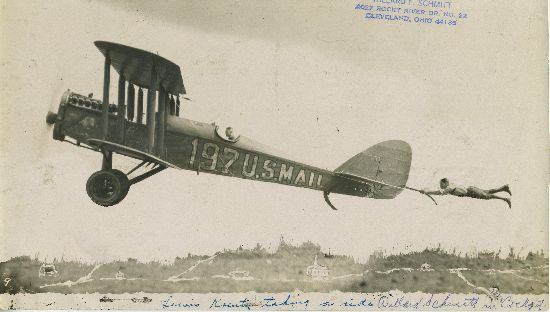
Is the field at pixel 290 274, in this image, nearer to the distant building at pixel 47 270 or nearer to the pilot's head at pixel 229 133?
the distant building at pixel 47 270

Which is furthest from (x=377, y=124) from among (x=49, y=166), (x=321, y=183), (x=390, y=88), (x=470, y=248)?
(x=49, y=166)

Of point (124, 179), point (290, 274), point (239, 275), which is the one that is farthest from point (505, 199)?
point (124, 179)

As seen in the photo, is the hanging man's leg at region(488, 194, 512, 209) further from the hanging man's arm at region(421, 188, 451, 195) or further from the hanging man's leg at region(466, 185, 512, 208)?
the hanging man's arm at region(421, 188, 451, 195)

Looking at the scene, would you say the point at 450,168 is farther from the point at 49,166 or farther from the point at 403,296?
Result: the point at 49,166

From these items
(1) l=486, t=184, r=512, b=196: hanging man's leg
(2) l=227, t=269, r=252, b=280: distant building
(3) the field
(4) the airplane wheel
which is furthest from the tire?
(1) l=486, t=184, r=512, b=196: hanging man's leg

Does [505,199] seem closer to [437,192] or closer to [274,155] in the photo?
[437,192]
